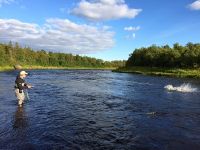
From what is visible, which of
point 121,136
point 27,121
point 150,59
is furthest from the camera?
point 150,59

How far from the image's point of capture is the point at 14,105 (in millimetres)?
23031

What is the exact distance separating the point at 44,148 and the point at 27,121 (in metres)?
5.28

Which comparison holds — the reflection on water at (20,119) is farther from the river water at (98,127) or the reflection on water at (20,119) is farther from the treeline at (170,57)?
the treeline at (170,57)

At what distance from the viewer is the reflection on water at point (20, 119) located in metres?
16.2

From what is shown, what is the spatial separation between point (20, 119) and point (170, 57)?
4114 inches

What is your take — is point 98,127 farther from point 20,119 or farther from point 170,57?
point 170,57

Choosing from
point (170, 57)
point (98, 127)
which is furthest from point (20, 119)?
point (170, 57)

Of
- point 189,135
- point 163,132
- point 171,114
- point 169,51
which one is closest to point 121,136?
point 163,132

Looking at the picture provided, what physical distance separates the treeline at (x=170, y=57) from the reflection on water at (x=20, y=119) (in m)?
88.4

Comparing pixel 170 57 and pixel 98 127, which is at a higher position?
pixel 170 57

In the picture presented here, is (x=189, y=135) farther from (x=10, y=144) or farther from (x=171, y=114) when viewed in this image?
(x=10, y=144)

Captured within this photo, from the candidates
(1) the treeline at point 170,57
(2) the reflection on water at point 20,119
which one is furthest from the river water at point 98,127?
(1) the treeline at point 170,57

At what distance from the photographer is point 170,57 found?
384 ft

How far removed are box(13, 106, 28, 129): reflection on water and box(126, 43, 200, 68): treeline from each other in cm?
8842
